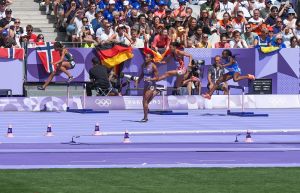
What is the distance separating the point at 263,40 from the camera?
104ft

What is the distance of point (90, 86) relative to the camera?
29.1 meters

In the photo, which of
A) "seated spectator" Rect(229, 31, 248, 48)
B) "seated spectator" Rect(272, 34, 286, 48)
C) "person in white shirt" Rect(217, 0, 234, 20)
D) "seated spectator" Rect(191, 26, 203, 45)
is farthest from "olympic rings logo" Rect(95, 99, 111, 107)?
"person in white shirt" Rect(217, 0, 234, 20)

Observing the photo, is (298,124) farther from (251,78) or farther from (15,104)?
(15,104)

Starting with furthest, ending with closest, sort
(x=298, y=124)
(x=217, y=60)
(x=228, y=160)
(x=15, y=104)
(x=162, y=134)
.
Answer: (x=217, y=60)
(x=15, y=104)
(x=298, y=124)
(x=162, y=134)
(x=228, y=160)

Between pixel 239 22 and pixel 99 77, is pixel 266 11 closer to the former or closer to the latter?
pixel 239 22

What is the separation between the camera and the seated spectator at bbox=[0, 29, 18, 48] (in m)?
29.0

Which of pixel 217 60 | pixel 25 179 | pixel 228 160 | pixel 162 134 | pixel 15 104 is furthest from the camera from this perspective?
pixel 217 60

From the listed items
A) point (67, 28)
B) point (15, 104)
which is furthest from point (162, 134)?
point (67, 28)

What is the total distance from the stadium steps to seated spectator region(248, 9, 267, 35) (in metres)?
5.76

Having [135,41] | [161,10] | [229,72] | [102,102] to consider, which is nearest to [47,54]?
[102,102]

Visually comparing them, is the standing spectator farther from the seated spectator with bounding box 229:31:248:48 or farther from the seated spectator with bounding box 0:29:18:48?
the seated spectator with bounding box 229:31:248:48

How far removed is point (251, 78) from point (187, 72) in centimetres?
179

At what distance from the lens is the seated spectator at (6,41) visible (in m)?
29.0

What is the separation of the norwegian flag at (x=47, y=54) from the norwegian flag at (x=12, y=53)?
57cm
